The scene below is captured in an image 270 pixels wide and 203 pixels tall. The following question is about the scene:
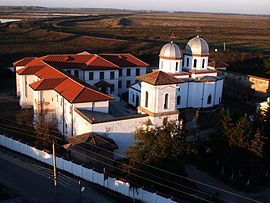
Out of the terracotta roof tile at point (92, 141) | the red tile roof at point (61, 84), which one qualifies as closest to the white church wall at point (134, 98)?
the red tile roof at point (61, 84)

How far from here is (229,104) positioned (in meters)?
36.9

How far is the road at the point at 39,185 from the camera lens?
61.4 ft

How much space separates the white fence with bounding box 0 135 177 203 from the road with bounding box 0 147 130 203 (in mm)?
334

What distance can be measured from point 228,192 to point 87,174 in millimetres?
7577

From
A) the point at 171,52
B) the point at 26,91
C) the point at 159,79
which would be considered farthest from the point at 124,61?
the point at 159,79

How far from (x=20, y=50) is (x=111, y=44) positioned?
22.7 metres

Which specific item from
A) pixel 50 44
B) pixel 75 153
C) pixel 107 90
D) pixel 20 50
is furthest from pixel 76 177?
pixel 50 44

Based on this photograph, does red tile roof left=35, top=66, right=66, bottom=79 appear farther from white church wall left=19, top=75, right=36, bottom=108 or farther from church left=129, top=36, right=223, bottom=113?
church left=129, top=36, right=223, bottom=113

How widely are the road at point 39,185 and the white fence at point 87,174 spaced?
33cm

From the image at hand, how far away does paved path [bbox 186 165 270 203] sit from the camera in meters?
19.6

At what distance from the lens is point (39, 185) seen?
19.8 m

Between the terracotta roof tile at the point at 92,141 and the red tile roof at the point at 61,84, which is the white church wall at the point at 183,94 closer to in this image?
the red tile roof at the point at 61,84

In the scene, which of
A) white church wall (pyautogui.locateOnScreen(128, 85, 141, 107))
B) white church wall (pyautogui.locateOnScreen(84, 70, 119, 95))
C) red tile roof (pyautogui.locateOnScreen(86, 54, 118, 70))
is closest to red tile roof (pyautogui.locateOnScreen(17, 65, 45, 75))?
white church wall (pyautogui.locateOnScreen(84, 70, 119, 95))

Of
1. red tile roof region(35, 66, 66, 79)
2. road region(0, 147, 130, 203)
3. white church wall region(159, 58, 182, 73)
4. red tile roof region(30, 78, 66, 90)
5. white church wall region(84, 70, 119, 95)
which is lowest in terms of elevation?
road region(0, 147, 130, 203)
